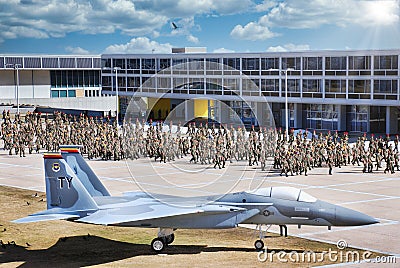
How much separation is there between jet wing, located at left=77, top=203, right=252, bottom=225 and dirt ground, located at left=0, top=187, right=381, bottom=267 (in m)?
1.23

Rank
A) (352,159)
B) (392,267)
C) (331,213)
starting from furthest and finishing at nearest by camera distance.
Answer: (352,159), (331,213), (392,267)

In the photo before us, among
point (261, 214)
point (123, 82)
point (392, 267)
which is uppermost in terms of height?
point (123, 82)

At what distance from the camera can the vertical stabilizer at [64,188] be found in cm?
1912

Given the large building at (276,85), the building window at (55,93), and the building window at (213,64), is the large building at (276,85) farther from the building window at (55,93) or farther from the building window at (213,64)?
the building window at (55,93)

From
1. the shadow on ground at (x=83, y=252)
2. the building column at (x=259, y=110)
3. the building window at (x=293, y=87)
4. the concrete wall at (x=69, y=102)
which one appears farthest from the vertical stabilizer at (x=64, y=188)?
the concrete wall at (x=69, y=102)

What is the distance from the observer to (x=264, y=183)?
32750 mm

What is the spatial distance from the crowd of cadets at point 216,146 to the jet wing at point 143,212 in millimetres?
16802

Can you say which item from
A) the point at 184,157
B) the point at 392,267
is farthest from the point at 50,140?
the point at 392,267

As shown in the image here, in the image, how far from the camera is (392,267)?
1730cm

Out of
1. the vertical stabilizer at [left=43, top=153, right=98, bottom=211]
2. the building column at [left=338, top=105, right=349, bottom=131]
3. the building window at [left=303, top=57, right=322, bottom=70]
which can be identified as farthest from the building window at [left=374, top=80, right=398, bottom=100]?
the vertical stabilizer at [left=43, top=153, right=98, bottom=211]

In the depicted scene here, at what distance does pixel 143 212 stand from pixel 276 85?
42728 millimetres

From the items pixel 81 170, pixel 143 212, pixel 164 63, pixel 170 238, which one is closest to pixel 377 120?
pixel 164 63

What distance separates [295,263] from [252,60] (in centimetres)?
4587

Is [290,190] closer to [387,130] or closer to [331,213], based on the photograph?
[331,213]
